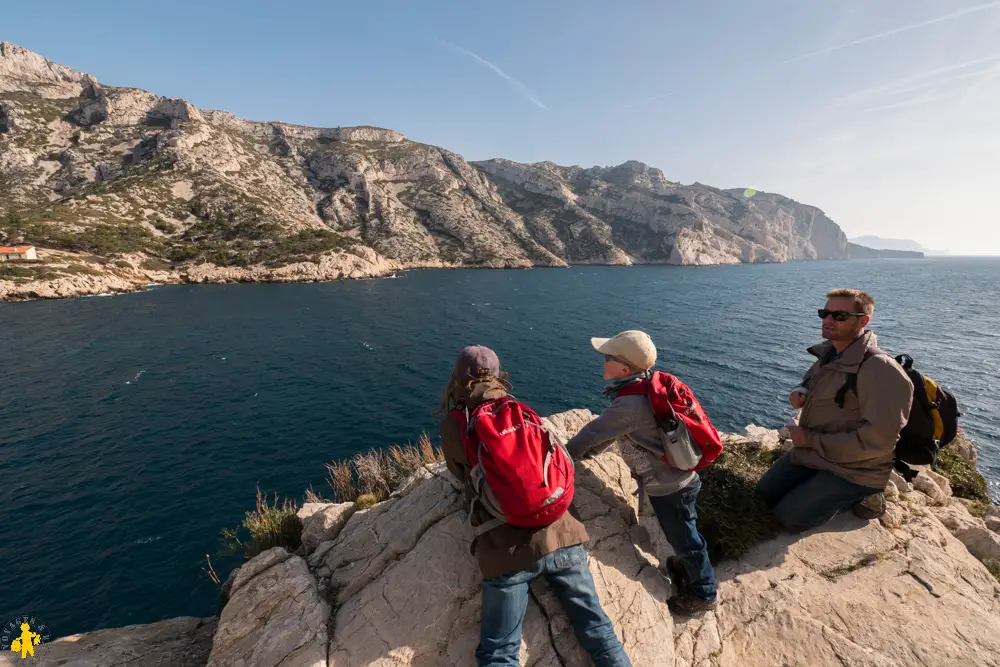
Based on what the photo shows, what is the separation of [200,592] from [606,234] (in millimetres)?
171335

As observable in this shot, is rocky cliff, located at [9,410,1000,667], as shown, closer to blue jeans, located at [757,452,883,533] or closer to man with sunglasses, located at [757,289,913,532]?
blue jeans, located at [757,452,883,533]

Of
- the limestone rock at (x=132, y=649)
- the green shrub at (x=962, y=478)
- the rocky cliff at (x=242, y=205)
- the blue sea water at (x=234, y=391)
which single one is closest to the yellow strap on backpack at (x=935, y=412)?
the green shrub at (x=962, y=478)

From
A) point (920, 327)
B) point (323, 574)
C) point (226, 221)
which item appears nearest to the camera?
point (323, 574)

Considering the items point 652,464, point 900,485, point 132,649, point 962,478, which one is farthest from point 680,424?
point 962,478

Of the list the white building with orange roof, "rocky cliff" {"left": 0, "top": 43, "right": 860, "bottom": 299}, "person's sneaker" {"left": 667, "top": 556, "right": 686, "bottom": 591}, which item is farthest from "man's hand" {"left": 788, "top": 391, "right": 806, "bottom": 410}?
the white building with orange roof

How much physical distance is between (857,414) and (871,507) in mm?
1860

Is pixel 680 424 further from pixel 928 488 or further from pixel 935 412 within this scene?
pixel 928 488

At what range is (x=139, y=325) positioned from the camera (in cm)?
3938

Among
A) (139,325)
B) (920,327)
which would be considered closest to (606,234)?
(920,327)

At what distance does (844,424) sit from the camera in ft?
15.9

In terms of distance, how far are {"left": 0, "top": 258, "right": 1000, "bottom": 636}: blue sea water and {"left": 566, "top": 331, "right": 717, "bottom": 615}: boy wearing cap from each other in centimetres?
1153

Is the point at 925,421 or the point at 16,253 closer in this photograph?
the point at 925,421

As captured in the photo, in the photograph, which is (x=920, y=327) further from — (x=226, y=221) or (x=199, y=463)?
(x=226, y=221)

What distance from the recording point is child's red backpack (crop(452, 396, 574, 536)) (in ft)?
11.5
